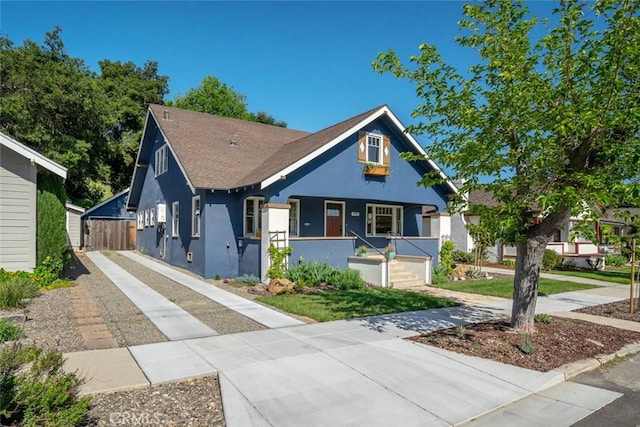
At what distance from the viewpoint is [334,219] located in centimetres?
1653

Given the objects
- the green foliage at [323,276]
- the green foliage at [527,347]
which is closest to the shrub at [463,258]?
the green foliage at [323,276]

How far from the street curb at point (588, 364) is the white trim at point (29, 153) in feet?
41.4

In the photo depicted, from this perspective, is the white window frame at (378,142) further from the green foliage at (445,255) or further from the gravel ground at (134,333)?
the gravel ground at (134,333)

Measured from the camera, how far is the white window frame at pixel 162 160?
61.6 ft

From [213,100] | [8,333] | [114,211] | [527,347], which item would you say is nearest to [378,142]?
[527,347]

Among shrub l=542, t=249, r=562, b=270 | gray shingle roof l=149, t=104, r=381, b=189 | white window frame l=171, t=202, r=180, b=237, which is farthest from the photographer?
shrub l=542, t=249, r=562, b=270

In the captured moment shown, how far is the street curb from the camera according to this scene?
5.63 m

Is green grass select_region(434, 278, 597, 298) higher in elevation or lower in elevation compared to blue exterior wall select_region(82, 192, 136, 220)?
lower

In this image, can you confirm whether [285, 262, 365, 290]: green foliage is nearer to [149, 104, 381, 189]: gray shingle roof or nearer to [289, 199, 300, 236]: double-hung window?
[289, 199, 300, 236]: double-hung window

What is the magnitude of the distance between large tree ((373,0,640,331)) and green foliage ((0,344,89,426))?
5690 mm

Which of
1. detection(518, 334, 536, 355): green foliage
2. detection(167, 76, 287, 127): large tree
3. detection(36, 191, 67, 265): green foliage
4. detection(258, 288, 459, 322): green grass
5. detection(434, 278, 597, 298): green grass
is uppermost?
detection(167, 76, 287, 127): large tree

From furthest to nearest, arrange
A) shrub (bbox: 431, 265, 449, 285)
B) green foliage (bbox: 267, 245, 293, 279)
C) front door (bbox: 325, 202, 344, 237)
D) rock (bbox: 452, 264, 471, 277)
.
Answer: rock (bbox: 452, 264, 471, 277) < front door (bbox: 325, 202, 344, 237) < shrub (bbox: 431, 265, 449, 285) < green foliage (bbox: 267, 245, 293, 279)

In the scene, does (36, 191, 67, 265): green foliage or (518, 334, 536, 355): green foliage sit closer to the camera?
(518, 334, 536, 355): green foliage

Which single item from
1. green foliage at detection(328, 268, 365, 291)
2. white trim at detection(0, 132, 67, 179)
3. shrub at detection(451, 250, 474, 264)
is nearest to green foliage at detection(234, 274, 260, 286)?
green foliage at detection(328, 268, 365, 291)
